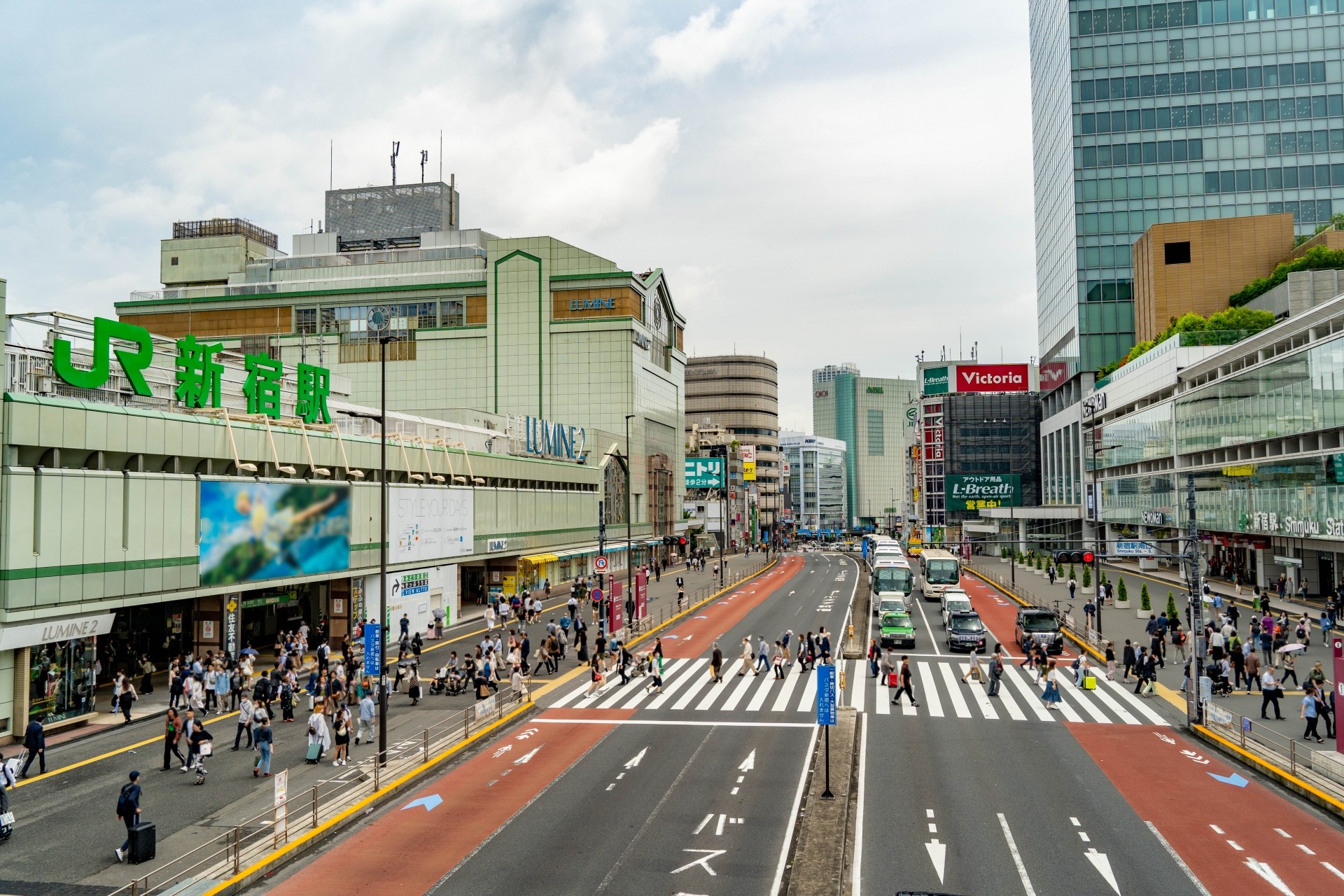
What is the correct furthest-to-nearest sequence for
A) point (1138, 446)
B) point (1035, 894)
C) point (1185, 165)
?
point (1185, 165) < point (1138, 446) < point (1035, 894)

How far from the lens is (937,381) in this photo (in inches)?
5354

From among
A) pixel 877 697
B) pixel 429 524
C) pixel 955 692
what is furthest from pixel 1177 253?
pixel 429 524

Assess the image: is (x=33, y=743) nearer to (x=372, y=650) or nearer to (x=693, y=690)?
(x=372, y=650)

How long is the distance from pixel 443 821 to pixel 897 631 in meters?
28.7

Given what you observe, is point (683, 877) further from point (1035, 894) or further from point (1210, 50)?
point (1210, 50)

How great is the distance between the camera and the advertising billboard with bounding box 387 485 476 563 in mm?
45094

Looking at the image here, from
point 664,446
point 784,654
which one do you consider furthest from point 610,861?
point 664,446

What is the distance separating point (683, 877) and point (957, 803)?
7245mm

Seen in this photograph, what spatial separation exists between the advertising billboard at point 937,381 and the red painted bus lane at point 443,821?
4625 inches

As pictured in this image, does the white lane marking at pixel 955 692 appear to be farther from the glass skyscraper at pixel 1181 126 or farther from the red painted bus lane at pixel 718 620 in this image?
the glass skyscraper at pixel 1181 126

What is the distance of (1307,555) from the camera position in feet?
181

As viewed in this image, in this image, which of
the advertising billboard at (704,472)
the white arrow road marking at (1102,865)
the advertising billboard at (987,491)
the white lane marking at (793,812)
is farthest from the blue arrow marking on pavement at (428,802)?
the advertising billboard at (987,491)

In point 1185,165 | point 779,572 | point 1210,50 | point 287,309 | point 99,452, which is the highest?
point 1210,50

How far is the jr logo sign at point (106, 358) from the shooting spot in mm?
27781
